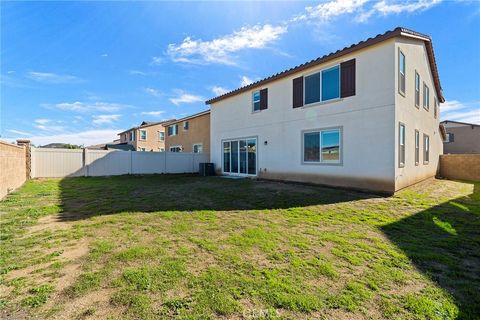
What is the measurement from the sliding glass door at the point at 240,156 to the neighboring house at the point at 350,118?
0.06m

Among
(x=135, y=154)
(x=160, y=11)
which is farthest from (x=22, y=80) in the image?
(x=160, y=11)

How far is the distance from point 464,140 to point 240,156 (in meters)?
30.4

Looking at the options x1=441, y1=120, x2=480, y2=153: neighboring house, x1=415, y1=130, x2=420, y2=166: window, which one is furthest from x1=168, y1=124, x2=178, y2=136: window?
x1=441, y1=120, x2=480, y2=153: neighboring house

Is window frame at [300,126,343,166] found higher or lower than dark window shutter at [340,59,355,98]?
lower

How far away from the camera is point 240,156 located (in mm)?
15039

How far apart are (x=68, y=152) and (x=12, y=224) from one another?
11779mm

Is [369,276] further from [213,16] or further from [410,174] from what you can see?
[213,16]

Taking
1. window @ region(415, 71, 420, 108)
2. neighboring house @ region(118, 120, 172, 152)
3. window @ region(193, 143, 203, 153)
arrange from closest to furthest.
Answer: window @ region(415, 71, 420, 108) < window @ region(193, 143, 203, 153) < neighboring house @ region(118, 120, 172, 152)

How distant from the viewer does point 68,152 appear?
1488cm

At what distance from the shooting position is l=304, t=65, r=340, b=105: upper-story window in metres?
10.2

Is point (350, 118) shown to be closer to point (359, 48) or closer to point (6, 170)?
point (359, 48)

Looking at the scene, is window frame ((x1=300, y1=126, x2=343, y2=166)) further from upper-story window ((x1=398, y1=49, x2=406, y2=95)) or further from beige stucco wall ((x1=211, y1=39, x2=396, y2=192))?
upper-story window ((x1=398, y1=49, x2=406, y2=95))

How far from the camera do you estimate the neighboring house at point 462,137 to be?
27875 millimetres

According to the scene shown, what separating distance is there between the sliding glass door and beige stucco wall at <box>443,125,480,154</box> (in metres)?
29.3
